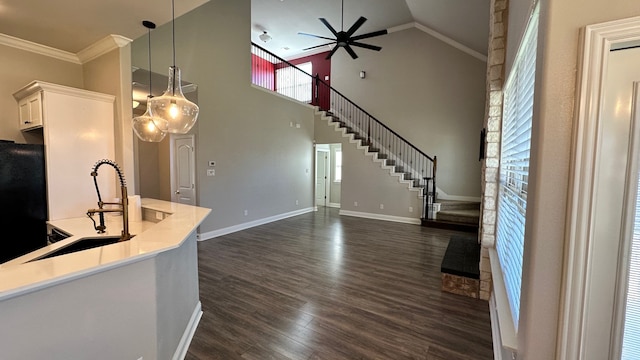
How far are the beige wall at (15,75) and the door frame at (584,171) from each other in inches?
204

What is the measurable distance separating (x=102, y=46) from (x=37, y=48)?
32.0 inches

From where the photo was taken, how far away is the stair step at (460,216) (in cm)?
581

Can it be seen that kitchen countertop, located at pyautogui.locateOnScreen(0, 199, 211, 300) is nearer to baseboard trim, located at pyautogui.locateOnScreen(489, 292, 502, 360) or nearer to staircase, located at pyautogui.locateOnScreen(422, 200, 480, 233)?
baseboard trim, located at pyautogui.locateOnScreen(489, 292, 502, 360)

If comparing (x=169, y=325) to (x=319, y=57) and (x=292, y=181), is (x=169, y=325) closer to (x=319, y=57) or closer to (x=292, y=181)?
(x=292, y=181)

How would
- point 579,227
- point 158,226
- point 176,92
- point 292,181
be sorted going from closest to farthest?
point 579,227, point 158,226, point 176,92, point 292,181

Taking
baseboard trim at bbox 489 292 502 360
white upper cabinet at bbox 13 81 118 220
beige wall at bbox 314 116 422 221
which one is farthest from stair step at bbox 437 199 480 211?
white upper cabinet at bbox 13 81 118 220

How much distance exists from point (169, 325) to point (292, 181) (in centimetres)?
558

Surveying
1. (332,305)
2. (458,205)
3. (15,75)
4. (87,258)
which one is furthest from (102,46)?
(458,205)

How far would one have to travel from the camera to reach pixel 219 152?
5.34 m

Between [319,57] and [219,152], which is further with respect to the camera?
[319,57]

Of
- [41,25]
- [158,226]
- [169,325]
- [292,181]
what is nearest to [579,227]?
[169,325]

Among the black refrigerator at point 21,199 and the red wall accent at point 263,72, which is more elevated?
the red wall accent at point 263,72

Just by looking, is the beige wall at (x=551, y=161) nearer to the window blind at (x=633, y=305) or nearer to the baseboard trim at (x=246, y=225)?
the window blind at (x=633, y=305)

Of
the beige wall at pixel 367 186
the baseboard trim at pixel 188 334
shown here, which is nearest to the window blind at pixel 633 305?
the baseboard trim at pixel 188 334
